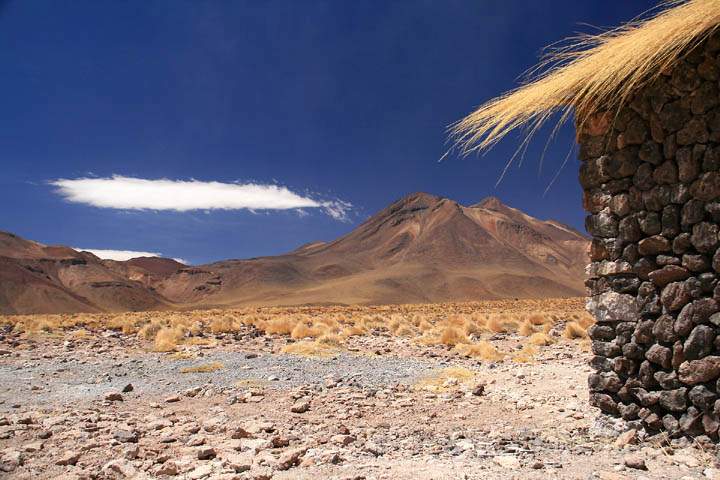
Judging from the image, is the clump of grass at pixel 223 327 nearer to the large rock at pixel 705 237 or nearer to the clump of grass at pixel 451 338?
the clump of grass at pixel 451 338

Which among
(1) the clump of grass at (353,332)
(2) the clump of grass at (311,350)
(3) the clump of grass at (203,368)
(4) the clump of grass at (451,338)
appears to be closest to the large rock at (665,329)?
(3) the clump of grass at (203,368)

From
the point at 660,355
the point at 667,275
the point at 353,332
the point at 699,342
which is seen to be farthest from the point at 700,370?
the point at 353,332

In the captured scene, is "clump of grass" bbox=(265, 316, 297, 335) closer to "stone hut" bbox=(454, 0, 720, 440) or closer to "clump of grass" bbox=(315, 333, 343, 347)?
"clump of grass" bbox=(315, 333, 343, 347)

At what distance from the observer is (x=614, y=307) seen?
588cm

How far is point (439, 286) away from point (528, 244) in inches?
2469

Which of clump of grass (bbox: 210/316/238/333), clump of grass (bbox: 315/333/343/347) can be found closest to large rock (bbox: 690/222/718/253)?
clump of grass (bbox: 315/333/343/347)

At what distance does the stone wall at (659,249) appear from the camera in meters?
5.01

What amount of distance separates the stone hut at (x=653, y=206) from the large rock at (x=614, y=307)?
0.01 meters

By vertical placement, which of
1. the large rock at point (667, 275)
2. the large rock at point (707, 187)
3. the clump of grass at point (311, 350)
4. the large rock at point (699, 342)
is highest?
the large rock at point (707, 187)

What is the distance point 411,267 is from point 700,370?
121 metres

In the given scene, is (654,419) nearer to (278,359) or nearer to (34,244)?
(278,359)

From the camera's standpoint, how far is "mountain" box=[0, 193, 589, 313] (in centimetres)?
9806

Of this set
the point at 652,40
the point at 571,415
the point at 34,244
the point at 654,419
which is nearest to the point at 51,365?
the point at 571,415

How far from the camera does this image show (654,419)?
543 centimetres
